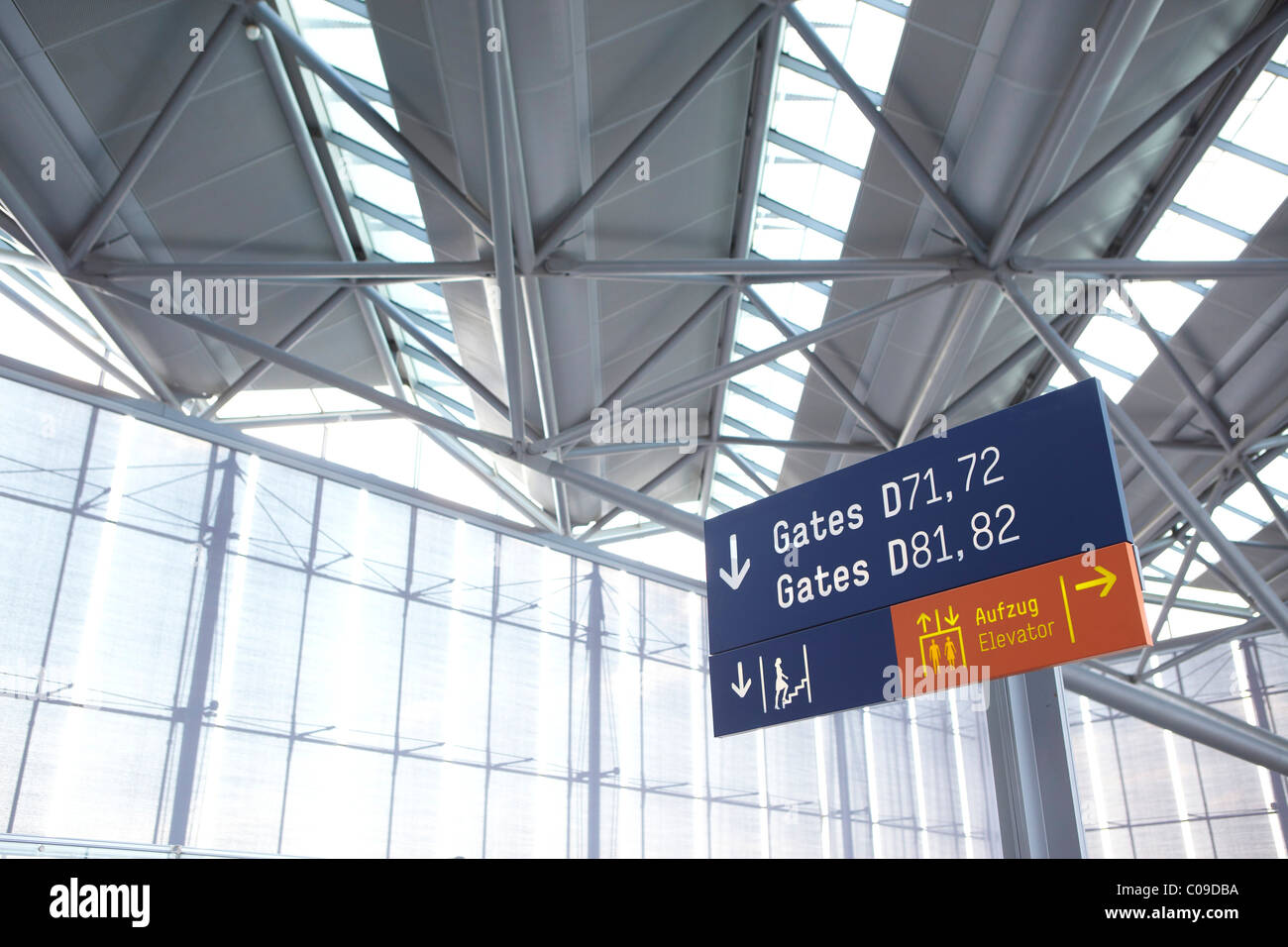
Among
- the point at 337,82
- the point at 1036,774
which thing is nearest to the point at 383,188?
the point at 337,82

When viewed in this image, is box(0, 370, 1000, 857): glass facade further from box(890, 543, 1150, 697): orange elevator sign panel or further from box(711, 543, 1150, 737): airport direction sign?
box(890, 543, 1150, 697): orange elevator sign panel

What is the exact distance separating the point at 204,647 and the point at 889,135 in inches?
582

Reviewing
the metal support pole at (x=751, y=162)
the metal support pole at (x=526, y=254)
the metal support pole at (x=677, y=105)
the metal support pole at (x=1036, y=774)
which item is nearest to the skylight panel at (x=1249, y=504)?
the metal support pole at (x=751, y=162)

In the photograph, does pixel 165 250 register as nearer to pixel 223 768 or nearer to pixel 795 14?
pixel 223 768

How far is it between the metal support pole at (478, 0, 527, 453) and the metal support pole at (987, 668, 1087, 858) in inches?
300

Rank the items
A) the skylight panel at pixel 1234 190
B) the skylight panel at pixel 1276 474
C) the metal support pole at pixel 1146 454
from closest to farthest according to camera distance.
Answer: the metal support pole at pixel 1146 454, the skylight panel at pixel 1234 190, the skylight panel at pixel 1276 474

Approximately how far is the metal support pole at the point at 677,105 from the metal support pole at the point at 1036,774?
7469 mm

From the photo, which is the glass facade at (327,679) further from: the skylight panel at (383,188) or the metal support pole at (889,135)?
the metal support pole at (889,135)

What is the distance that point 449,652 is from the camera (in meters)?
23.2

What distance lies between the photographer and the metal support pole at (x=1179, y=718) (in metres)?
15.7

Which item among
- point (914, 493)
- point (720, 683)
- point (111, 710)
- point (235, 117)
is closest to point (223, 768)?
point (111, 710)

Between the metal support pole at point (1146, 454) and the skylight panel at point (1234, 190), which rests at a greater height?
the skylight panel at point (1234, 190)

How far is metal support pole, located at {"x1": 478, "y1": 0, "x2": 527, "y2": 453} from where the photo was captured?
1078 cm

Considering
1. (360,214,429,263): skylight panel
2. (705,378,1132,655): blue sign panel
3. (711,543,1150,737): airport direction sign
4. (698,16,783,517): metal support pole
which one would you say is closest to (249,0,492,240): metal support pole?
(698,16,783,517): metal support pole
